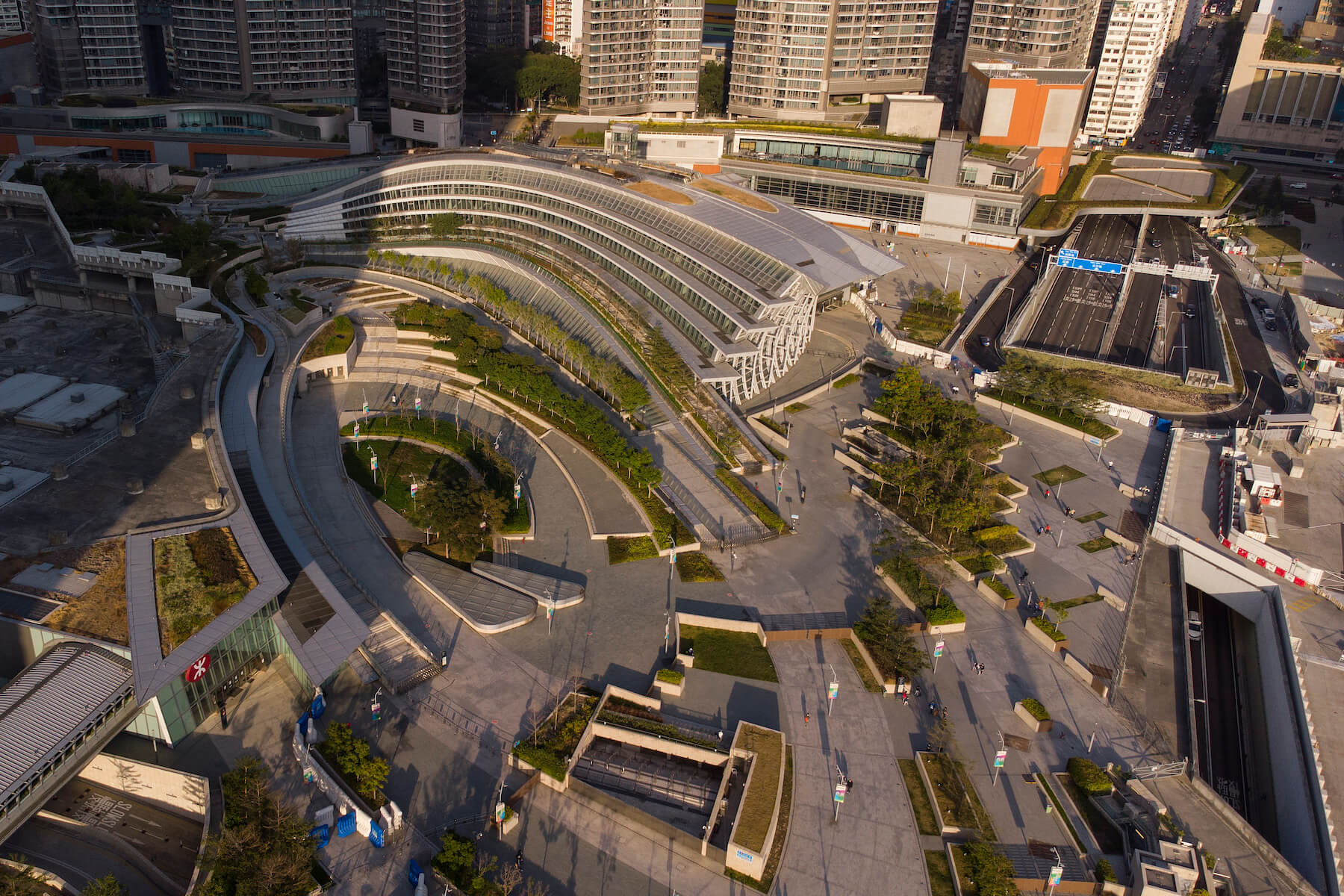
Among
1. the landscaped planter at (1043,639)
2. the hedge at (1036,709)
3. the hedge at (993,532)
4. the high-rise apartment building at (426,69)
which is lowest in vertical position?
the hedge at (1036,709)

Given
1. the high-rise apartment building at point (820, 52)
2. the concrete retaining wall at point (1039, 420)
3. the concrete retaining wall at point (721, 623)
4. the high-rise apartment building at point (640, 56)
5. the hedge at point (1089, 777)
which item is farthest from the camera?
the high-rise apartment building at point (820, 52)

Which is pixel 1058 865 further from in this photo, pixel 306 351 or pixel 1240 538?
pixel 306 351

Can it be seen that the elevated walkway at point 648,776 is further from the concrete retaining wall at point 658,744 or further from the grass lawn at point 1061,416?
the grass lawn at point 1061,416

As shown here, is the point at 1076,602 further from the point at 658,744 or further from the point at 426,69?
the point at 426,69

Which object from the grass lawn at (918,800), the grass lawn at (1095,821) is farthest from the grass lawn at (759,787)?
the grass lawn at (1095,821)

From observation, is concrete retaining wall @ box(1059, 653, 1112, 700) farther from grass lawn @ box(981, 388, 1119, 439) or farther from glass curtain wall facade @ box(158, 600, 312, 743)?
glass curtain wall facade @ box(158, 600, 312, 743)

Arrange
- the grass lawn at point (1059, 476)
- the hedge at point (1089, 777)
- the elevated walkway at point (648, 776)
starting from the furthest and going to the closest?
the grass lawn at point (1059, 476) → the elevated walkway at point (648, 776) → the hedge at point (1089, 777)

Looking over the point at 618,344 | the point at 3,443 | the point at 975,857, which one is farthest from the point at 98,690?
the point at 618,344
